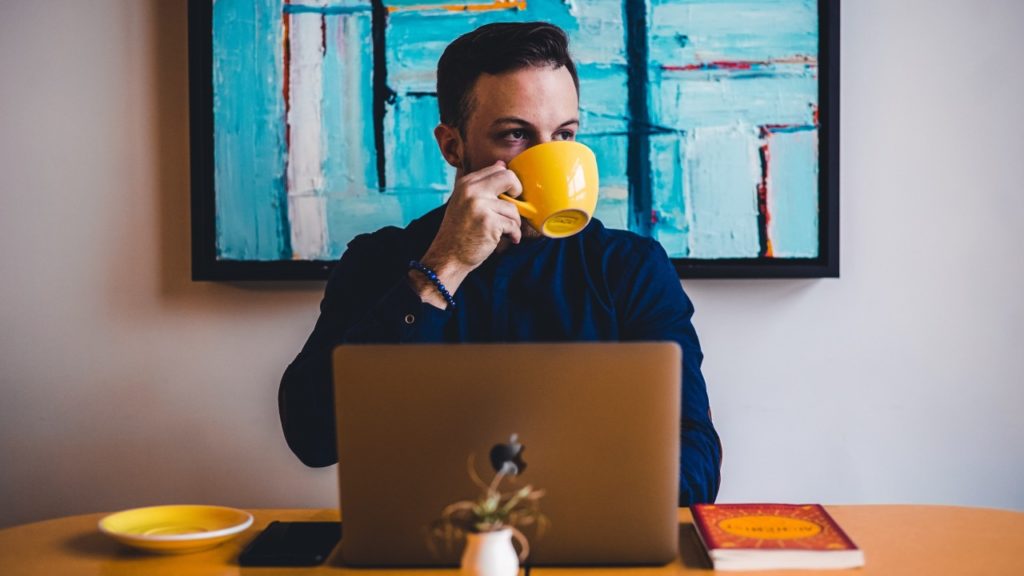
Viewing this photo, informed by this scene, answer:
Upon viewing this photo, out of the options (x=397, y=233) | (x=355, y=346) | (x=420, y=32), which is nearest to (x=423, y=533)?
(x=355, y=346)

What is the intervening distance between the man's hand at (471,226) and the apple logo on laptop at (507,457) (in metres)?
0.58

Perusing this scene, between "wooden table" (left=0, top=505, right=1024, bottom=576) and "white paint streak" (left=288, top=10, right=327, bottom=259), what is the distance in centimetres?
90

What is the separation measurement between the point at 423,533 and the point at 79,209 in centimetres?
149

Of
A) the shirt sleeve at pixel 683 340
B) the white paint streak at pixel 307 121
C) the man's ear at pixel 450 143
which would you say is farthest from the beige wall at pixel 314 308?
the man's ear at pixel 450 143

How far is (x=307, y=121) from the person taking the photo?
73.4 inches

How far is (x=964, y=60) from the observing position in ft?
6.13

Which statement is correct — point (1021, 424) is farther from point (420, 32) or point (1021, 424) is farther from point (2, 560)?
point (2, 560)

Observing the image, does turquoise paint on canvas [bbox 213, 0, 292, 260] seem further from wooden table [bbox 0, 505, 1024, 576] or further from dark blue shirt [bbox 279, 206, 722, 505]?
wooden table [bbox 0, 505, 1024, 576]

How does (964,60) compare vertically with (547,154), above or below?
above

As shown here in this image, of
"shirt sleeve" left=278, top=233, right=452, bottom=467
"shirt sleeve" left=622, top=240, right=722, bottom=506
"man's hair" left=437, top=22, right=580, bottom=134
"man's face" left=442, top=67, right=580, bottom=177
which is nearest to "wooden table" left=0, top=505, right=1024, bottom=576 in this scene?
"shirt sleeve" left=622, top=240, right=722, bottom=506

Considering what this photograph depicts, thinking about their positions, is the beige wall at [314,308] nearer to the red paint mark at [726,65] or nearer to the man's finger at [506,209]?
the red paint mark at [726,65]

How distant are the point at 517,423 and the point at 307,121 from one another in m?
→ 1.26

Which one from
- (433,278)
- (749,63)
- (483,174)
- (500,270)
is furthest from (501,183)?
(749,63)

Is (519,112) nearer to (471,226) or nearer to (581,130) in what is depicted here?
(471,226)
